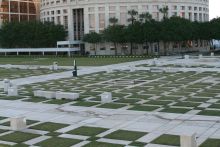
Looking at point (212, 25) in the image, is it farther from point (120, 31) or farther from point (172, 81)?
point (172, 81)

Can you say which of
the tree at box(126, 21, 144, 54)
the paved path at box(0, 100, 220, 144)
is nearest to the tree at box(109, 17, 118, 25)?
the tree at box(126, 21, 144, 54)

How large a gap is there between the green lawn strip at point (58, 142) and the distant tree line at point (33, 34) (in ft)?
343

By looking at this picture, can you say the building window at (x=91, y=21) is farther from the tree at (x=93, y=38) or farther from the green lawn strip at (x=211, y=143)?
the green lawn strip at (x=211, y=143)

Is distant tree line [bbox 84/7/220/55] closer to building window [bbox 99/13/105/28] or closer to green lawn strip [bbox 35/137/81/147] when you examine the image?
building window [bbox 99/13/105/28]

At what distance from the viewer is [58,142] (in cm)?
1877

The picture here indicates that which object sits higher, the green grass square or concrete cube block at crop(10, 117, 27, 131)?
concrete cube block at crop(10, 117, 27, 131)

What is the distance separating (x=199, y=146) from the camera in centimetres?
1723

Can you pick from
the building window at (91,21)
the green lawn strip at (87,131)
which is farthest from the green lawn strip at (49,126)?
the building window at (91,21)

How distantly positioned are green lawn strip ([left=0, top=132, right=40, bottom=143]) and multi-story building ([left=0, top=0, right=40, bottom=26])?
132m

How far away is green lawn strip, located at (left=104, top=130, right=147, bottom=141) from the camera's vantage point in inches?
751

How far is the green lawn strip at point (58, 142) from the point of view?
60.0 feet

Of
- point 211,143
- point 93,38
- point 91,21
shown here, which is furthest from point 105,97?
point 91,21

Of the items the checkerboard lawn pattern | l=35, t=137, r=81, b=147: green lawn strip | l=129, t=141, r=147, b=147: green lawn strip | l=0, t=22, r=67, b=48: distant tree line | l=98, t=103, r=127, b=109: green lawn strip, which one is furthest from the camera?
l=0, t=22, r=67, b=48: distant tree line

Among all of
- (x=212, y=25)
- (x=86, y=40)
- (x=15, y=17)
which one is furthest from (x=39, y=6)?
(x=212, y=25)
